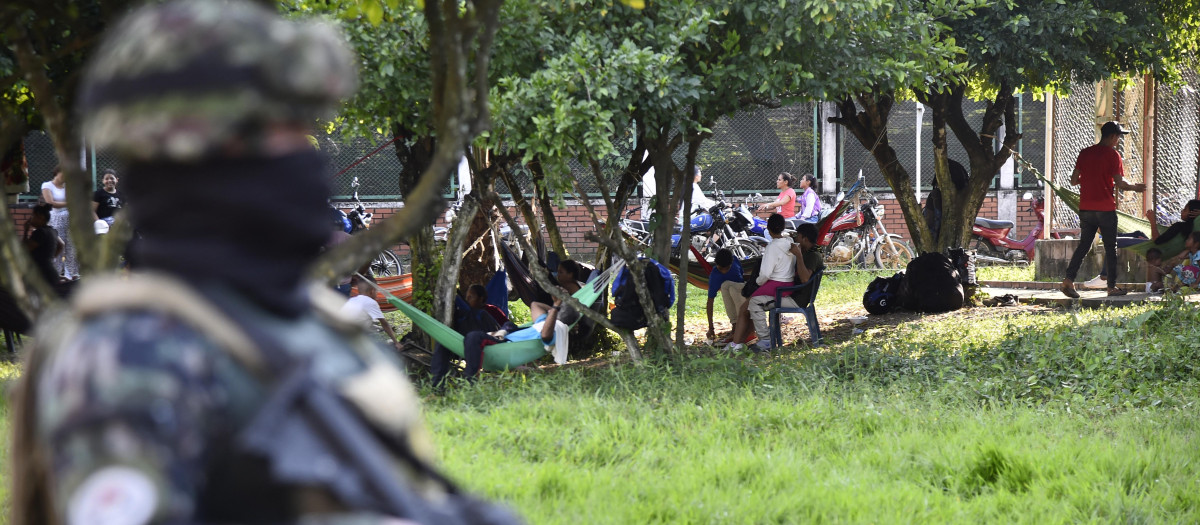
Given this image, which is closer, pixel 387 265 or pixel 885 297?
pixel 885 297

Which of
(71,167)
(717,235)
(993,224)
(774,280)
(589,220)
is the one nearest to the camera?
(71,167)

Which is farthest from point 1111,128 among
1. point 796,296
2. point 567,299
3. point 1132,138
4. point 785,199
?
point 567,299

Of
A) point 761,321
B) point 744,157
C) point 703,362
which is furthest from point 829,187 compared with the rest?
point 703,362

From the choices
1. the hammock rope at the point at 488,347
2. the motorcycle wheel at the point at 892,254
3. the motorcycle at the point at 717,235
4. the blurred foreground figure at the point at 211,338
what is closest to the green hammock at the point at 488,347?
the hammock rope at the point at 488,347

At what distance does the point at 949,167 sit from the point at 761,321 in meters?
3.24

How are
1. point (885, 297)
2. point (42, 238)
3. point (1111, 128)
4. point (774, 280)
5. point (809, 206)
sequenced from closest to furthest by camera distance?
1. point (774, 280)
2. point (42, 238)
3. point (1111, 128)
4. point (885, 297)
5. point (809, 206)

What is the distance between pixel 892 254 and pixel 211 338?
13.2m

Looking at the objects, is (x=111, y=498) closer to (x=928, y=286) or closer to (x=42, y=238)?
(x=42, y=238)

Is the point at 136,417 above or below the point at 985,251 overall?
above

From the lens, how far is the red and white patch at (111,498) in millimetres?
900

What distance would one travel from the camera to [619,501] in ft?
11.4

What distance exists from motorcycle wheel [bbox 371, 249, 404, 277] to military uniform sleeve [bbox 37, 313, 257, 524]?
468 inches

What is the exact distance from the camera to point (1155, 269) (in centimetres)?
930

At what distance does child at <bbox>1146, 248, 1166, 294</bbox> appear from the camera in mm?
9028
